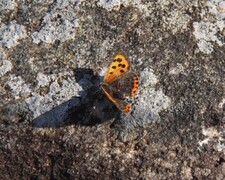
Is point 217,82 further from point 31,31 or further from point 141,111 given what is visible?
point 31,31

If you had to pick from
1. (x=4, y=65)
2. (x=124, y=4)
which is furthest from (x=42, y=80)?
(x=124, y=4)

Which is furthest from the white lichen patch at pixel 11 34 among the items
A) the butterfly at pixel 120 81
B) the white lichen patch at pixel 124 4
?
the butterfly at pixel 120 81

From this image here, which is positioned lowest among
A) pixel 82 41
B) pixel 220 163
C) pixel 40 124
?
pixel 220 163

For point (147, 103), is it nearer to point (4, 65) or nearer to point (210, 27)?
point (210, 27)

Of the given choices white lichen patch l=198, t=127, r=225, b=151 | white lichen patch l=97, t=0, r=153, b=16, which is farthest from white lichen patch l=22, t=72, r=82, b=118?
white lichen patch l=198, t=127, r=225, b=151

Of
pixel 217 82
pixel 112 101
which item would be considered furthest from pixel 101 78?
pixel 217 82

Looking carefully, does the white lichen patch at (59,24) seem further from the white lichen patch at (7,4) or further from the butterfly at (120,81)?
the butterfly at (120,81)
